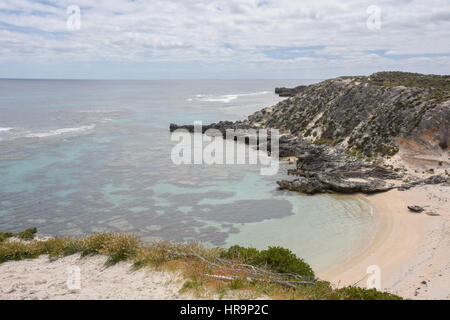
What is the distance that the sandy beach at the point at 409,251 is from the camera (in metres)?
16.3

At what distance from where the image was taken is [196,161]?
4500cm

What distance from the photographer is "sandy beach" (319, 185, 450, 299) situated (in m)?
16.3

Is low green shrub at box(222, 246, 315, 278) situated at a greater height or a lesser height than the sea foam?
lesser

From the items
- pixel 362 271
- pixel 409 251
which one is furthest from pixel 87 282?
pixel 409 251

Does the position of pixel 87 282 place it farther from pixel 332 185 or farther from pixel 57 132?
pixel 57 132

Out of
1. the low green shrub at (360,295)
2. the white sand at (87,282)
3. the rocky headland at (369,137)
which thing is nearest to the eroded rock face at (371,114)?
the rocky headland at (369,137)

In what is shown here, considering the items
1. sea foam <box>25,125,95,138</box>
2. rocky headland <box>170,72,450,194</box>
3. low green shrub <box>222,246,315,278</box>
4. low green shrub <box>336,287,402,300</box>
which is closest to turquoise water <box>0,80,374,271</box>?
rocky headland <box>170,72,450,194</box>

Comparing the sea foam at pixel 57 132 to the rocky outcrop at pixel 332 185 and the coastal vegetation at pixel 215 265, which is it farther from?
the coastal vegetation at pixel 215 265

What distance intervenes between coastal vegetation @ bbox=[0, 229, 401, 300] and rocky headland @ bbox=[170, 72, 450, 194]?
17114 millimetres

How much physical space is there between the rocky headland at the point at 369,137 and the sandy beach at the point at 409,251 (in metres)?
3.48

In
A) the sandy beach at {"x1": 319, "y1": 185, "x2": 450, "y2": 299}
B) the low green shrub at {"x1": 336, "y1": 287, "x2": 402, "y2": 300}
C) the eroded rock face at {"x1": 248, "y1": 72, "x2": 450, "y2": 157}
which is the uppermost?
the eroded rock face at {"x1": 248, "y1": 72, "x2": 450, "y2": 157}

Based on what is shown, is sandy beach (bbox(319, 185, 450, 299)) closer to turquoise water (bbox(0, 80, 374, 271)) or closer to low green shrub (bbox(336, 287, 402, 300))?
turquoise water (bbox(0, 80, 374, 271))

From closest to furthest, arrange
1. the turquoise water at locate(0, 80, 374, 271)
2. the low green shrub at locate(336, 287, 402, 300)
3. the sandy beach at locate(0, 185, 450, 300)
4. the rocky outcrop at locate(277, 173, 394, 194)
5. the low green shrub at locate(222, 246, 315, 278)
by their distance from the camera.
Answer: the low green shrub at locate(336, 287, 402, 300) < the sandy beach at locate(0, 185, 450, 300) < the low green shrub at locate(222, 246, 315, 278) < the turquoise water at locate(0, 80, 374, 271) < the rocky outcrop at locate(277, 173, 394, 194)

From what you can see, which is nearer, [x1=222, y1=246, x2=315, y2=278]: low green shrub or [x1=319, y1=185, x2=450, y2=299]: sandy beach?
[x1=222, y1=246, x2=315, y2=278]: low green shrub
